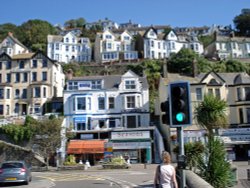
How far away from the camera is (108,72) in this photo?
86.5 metres

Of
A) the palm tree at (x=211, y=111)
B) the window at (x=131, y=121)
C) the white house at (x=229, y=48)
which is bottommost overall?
the palm tree at (x=211, y=111)

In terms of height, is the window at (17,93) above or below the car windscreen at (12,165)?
above

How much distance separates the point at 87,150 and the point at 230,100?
20286 millimetres

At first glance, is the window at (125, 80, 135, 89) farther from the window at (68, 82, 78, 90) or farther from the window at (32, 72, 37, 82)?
the window at (32, 72, 37, 82)

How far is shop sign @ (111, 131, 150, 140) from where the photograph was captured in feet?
146

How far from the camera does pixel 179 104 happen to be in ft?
28.4

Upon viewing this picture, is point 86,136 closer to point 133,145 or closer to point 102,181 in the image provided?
point 133,145

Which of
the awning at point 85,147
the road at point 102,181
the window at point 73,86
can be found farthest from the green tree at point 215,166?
the window at point 73,86

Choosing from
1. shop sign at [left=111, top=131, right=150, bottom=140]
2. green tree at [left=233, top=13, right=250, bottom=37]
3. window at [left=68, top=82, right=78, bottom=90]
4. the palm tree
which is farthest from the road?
green tree at [left=233, top=13, right=250, bottom=37]

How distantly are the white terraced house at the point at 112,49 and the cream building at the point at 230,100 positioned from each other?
4907 cm

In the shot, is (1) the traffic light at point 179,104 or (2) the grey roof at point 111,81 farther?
(2) the grey roof at point 111,81

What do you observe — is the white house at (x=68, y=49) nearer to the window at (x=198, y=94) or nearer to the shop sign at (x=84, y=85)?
the shop sign at (x=84, y=85)

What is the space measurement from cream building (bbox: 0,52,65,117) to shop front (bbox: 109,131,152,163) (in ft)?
62.0

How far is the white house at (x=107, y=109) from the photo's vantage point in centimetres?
4525
